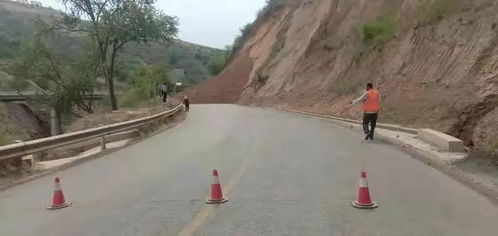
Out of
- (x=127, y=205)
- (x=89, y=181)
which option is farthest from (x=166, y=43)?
(x=127, y=205)

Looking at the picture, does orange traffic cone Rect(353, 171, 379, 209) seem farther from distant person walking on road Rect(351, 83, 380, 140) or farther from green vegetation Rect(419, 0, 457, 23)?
green vegetation Rect(419, 0, 457, 23)

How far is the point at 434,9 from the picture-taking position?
28.2 meters

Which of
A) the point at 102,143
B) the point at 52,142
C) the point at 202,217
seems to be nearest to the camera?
the point at 202,217

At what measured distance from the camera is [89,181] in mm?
11141

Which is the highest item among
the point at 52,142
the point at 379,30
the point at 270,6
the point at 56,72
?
the point at 270,6

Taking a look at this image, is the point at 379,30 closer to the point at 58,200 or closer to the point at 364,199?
the point at 364,199

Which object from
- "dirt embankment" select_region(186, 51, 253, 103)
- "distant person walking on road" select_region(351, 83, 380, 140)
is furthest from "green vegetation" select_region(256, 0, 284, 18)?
"distant person walking on road" select_region(351, 83, 380, 140)

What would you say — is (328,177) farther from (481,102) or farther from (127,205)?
(481,102)

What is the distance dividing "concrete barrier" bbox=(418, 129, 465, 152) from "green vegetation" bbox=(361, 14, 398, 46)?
745 inches

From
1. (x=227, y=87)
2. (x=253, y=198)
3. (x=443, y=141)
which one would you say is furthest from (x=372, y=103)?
(x=227, y=87)

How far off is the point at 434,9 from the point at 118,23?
20.6 m

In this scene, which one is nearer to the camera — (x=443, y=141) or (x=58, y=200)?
(x=58, y=200)

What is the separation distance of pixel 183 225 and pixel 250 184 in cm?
291

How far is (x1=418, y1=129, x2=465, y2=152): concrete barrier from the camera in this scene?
533 inches
